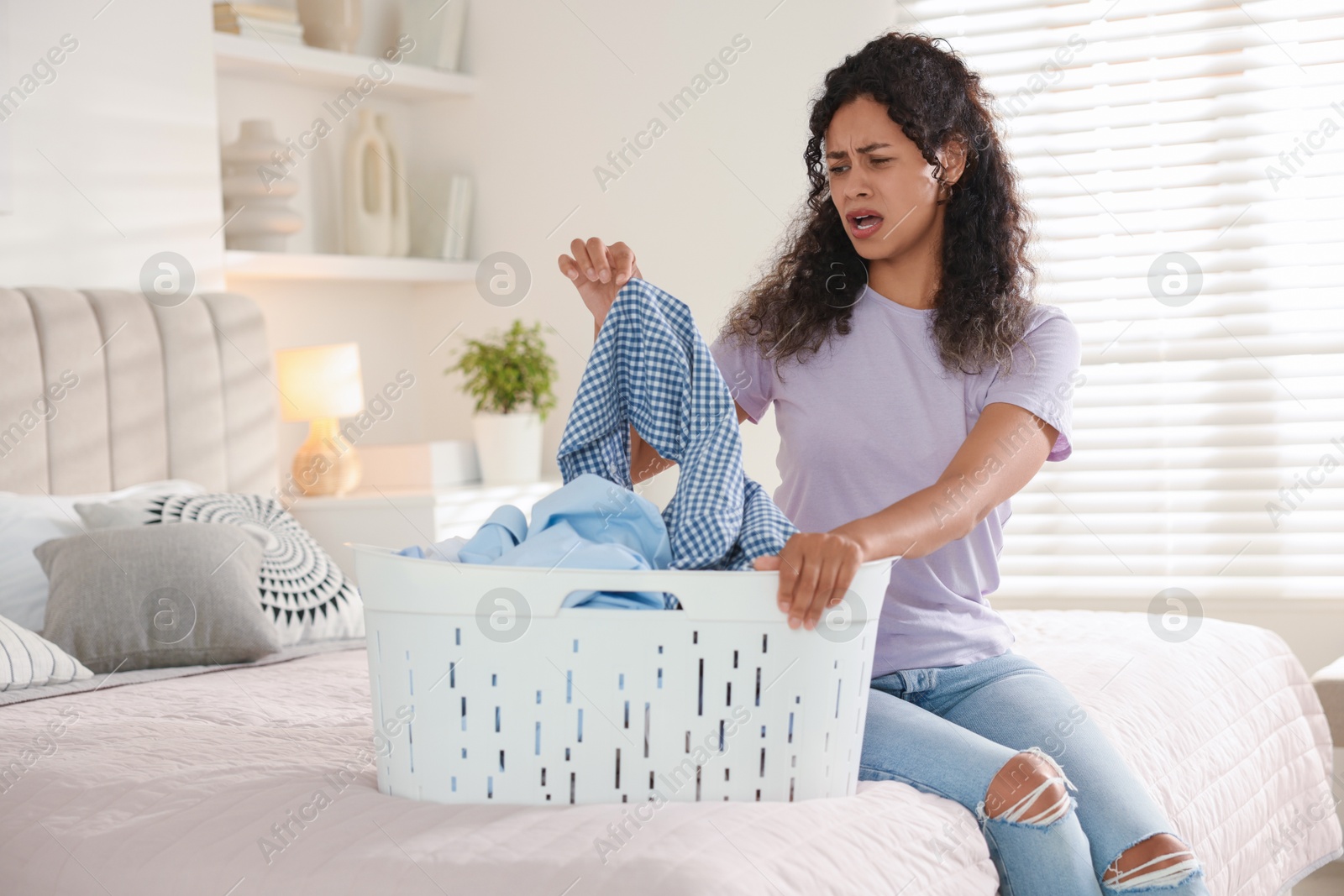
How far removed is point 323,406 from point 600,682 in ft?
7.44

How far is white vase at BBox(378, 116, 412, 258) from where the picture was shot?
3732 mm

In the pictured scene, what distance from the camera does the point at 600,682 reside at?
3.52ft

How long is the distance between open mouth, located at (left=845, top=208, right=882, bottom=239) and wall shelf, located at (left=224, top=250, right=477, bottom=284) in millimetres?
2123

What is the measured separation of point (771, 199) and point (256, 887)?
275 cm

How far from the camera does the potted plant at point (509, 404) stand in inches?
138

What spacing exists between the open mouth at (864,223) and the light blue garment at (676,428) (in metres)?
0.36

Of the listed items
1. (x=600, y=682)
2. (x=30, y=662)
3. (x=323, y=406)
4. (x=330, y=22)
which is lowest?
(x=30, y=662)

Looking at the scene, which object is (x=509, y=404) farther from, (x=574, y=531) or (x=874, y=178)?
(x=574, y=531)

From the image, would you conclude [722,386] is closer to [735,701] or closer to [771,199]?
[735,701]

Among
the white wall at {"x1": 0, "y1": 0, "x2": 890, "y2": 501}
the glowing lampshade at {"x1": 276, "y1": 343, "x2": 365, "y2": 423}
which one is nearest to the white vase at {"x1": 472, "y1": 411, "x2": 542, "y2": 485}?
the white wall at {"x1": 0, "y1": 0, "x2": 890, "y2": 501}

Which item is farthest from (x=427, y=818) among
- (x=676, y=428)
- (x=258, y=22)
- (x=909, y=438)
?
(x=258, y=22)

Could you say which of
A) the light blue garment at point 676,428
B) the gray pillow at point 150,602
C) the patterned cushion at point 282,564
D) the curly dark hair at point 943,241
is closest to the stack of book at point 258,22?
the patterned cushion at point 282,564

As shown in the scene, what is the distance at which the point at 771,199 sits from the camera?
3508 millimetres

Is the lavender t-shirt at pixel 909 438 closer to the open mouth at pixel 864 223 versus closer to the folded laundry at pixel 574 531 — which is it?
the open mouth at pixel 864 223
